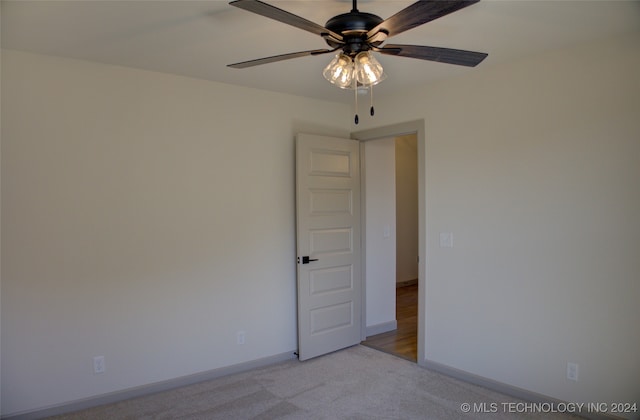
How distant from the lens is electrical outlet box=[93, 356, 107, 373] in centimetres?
298

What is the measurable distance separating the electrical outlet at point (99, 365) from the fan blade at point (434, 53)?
9.38ft

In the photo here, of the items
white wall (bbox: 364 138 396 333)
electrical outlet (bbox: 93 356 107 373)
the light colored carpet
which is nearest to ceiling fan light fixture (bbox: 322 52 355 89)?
the light colored carpet

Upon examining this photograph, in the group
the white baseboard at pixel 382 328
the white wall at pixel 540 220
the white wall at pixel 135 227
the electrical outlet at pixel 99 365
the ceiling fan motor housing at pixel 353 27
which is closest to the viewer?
the ceiling fan motor housing at pixel 353 27

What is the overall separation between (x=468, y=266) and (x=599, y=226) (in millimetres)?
998

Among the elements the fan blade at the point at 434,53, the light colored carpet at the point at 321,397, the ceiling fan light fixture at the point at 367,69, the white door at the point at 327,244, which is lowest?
the light colored carpet at the point at 321,397

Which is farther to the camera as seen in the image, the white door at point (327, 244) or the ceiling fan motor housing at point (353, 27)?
the white door at point (327, 244)

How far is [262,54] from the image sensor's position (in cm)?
285

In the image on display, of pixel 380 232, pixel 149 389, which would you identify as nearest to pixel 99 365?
pixel 149 389

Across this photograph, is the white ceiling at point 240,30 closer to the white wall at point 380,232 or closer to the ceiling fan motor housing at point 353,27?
the ceiling fan motor housing at point 353,27

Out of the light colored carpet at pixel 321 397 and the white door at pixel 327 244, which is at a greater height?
the white door at pixel 327 244

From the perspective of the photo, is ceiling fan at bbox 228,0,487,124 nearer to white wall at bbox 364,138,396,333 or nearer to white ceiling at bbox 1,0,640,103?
white ceiling at bbox 1,0,640,103

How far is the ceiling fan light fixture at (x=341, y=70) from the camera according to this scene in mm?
2039

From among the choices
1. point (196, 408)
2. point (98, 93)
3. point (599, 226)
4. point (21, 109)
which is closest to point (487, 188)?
point (599, 226)

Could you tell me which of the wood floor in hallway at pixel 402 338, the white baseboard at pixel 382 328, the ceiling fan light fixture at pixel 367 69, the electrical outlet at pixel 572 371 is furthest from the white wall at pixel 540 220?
the ceiling fan light fixture at pixel 367 69
